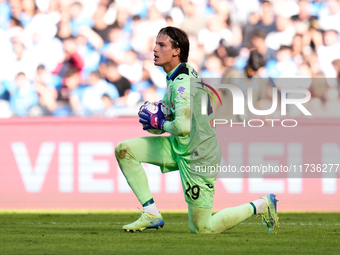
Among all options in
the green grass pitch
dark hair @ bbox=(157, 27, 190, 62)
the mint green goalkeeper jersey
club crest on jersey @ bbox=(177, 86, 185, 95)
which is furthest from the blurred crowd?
club crest on jersey @ bbox=(177, 86, 185, 95)

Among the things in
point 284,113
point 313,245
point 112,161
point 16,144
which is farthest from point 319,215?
point 16,144

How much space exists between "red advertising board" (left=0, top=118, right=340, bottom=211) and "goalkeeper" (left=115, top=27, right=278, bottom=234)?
3077 mm

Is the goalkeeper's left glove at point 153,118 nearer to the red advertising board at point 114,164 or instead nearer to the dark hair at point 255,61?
the red advertising board at point 114,164

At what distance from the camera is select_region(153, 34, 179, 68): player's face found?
4707mm

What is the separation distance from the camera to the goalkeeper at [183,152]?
4539 mm

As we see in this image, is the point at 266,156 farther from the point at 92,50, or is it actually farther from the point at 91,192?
the point at 92,50

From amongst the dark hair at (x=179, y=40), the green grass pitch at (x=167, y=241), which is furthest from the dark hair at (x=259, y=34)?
the dark hair at (x=179, y=40)

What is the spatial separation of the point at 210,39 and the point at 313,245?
18.3 ft

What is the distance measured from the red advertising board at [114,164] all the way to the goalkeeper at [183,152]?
3077mm

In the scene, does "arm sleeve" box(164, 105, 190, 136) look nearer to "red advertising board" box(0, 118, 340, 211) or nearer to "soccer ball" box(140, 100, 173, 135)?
"soccer ball" box(140, 100, 173, 135)

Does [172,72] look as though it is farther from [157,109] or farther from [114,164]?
[114,164]

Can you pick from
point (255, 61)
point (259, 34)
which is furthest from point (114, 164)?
point (259, 34)

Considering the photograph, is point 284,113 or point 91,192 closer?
point 91,192

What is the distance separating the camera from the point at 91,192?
7.94 meters
